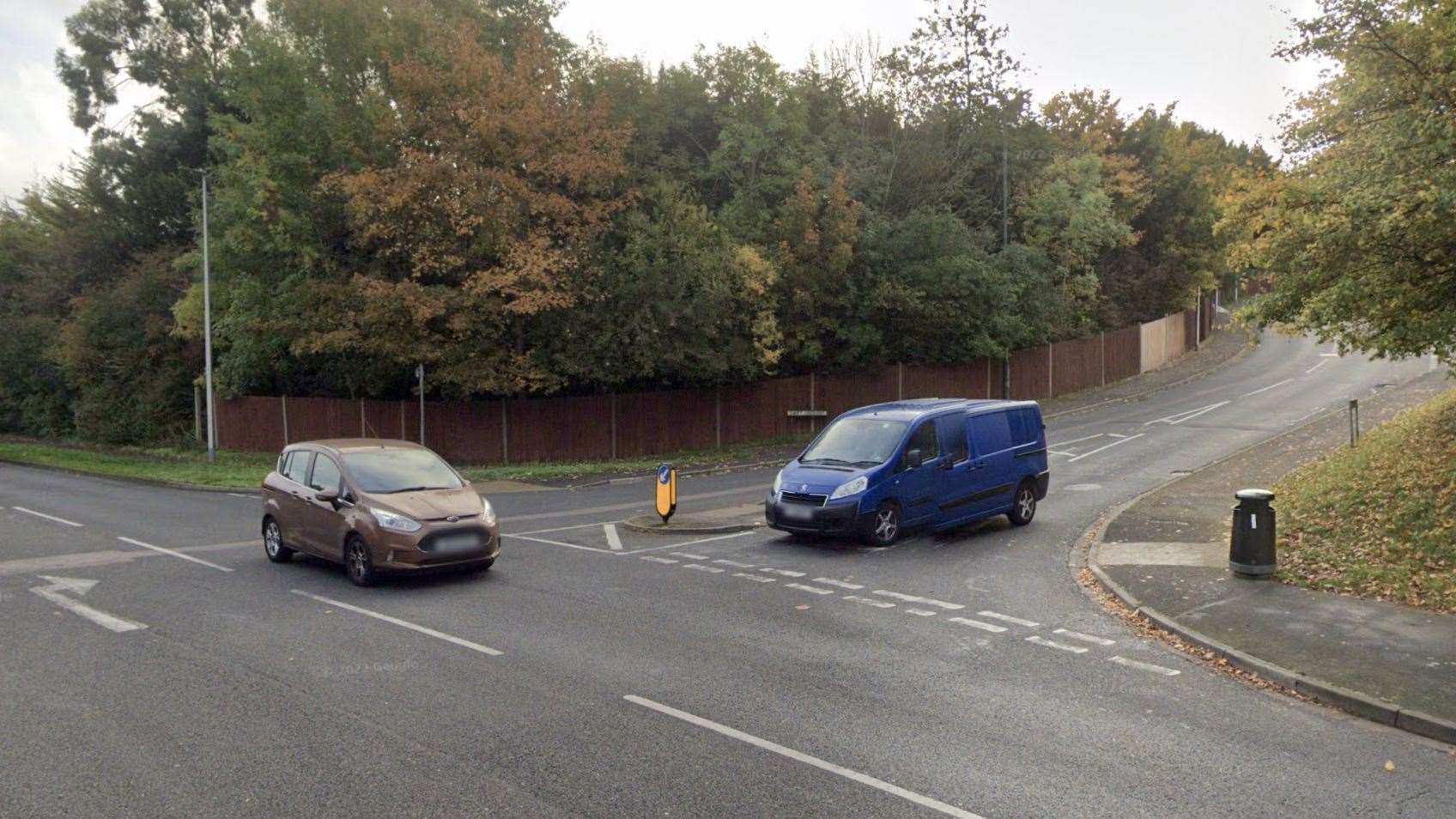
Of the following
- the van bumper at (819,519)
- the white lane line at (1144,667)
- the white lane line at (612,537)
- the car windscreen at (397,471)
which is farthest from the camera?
the white lane line at (612,537)

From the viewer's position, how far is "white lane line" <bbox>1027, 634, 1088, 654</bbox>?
9.25 m

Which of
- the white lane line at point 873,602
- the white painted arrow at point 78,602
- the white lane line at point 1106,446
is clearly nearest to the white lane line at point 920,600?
the white lane line at point 873,602

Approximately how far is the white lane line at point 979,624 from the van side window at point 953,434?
495 cm

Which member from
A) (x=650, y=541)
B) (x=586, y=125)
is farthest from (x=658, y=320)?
(x=650, y=541)

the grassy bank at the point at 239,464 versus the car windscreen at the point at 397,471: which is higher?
the car windscreen at the point at 397,471

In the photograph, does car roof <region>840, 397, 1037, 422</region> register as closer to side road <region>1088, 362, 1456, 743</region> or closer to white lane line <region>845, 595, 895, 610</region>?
side road <region>1088, 362, 1456, 743</region>

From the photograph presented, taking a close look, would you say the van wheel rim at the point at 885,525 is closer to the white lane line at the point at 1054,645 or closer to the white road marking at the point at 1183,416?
the white lane line at the point at 1054,645

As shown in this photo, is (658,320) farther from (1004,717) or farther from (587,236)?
(1004,717)

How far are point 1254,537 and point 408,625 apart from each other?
8859 millimetres

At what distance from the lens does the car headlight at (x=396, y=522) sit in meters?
11.8

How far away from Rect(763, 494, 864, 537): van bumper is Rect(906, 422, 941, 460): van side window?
55.5 inches

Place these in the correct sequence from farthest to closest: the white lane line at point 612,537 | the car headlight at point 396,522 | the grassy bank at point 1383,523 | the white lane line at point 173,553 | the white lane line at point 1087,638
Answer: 1. the white lane line at point 612,537
2. the white lane line at point 173,553
3. the car headlight at point 396,522
4. the grassy bank at point 1383,523
5. the white lane line at point 1087,638

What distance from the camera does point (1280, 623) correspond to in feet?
31.8

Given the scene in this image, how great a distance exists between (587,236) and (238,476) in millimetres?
10990
